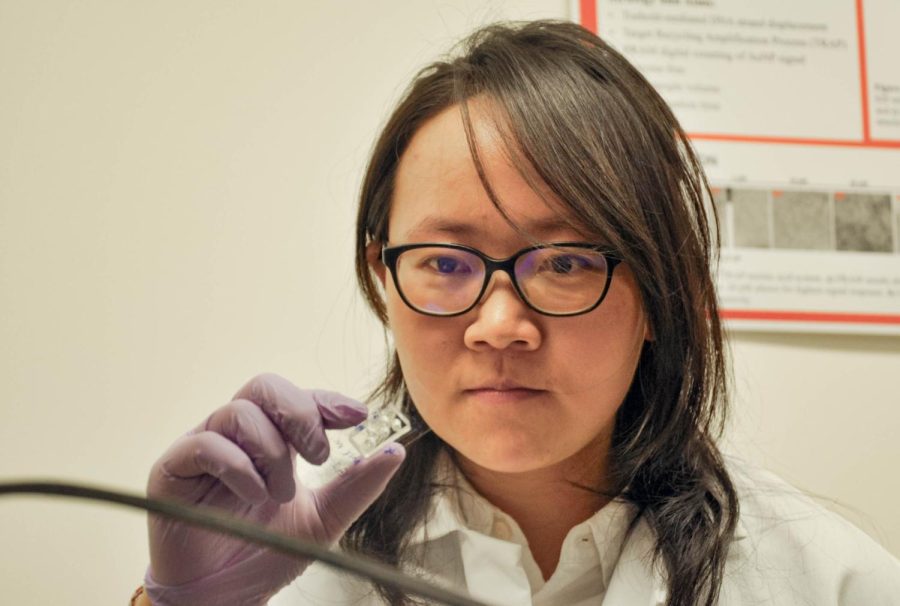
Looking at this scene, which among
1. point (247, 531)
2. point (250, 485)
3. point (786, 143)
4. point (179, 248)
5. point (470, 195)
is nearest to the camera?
point (247, 531)

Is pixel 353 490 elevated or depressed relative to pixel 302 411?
depressed

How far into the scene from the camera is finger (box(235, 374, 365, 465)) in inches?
31.0

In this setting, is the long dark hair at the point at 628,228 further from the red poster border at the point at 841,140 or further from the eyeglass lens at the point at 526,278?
the red poster border at the point at 841,140

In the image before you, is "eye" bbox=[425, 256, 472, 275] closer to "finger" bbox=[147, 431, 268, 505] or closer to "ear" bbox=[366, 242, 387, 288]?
"ear" bbox=[366, 242, 387, 288]

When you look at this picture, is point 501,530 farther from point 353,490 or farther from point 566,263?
point 566,263

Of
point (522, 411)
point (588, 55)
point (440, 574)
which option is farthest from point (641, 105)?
point (440, 574)

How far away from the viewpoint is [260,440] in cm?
76

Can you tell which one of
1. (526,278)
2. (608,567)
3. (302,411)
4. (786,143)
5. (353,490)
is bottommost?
(608,567)

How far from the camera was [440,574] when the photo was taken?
998 millimetres

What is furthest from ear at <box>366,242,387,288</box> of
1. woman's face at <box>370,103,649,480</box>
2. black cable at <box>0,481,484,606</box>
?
black cable at <box>0,481,484,606</box>

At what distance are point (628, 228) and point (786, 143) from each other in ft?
2.27

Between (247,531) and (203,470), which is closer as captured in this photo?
(247,531)

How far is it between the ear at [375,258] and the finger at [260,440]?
283 mm

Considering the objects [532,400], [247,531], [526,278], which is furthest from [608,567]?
[247,531]
